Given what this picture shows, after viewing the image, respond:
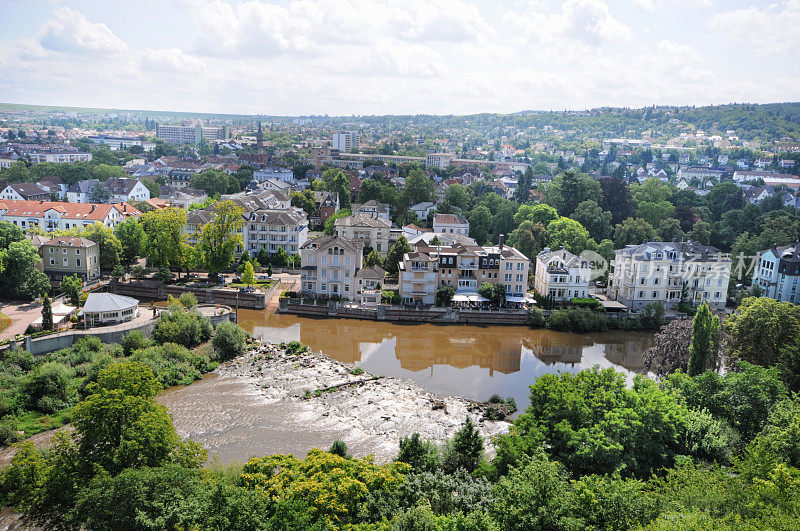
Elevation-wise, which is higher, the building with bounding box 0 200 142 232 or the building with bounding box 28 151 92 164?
the building with bounding box 28 151 92 164

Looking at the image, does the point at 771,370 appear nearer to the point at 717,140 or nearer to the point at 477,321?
the point at 477,321

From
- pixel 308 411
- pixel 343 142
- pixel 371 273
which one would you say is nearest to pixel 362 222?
pixel 371 273

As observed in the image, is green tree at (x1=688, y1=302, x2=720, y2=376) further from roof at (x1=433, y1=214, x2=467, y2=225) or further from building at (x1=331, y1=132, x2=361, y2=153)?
building at (x1=331, y1=132, x2=361, y2=153)

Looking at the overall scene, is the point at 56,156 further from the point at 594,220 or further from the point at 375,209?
the point at 594,220

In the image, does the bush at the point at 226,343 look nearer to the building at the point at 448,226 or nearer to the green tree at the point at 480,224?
the building at the point at 448,226

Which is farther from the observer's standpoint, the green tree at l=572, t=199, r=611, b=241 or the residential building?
the residential building

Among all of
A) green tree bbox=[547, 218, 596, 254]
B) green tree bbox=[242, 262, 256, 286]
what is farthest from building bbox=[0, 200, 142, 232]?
green tree bbox=[547, 218, 596, 254]
